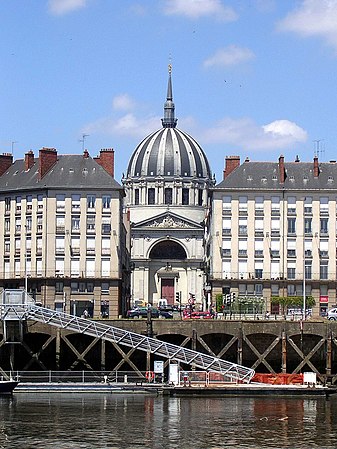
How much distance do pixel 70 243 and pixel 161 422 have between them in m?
49.7

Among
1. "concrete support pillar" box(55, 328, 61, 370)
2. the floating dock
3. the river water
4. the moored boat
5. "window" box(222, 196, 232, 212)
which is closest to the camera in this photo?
the river water

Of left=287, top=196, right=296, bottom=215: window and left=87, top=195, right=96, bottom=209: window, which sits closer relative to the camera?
left=87, top=195, right=96, bottom=209: window

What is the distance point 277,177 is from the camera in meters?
116

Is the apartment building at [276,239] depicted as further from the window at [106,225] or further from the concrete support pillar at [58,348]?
the concrete support pillar at [58,348]

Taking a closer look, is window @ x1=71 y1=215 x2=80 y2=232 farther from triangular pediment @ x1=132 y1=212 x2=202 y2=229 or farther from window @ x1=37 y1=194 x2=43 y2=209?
triangular pediment @ x1=132 y1=212 x2=202 y2=229

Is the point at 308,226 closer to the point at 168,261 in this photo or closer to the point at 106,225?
the point at 106,225

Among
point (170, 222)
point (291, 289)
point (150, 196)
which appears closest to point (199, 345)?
point (291, 289)

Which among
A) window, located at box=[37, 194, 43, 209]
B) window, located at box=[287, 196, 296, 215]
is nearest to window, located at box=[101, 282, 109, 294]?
window, located at box=[37, 194, 43, 209]

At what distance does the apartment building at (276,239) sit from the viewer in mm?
114000

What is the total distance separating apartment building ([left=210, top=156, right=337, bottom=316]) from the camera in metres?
114

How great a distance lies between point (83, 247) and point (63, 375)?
31.4 metres

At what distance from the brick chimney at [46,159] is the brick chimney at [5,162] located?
24.7ft

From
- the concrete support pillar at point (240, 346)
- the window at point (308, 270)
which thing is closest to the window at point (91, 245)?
the window at point (308, 270)

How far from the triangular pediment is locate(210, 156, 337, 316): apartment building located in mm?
62983
